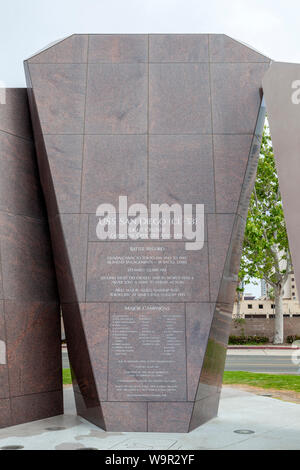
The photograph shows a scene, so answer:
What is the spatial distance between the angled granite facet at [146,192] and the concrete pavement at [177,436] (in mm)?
322

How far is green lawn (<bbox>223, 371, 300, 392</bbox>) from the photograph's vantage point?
15.2 meters

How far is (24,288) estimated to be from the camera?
9523mm

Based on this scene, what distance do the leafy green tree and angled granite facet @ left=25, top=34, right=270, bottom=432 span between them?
61.8 ft

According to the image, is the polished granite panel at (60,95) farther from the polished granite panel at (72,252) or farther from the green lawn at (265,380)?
the green lawn at (265,380)

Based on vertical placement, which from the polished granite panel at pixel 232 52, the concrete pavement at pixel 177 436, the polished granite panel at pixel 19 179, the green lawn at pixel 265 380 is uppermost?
the polished granite panel at pixel 232 52

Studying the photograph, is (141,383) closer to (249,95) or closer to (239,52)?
(249,95)

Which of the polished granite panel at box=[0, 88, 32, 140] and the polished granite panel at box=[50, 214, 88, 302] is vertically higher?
the polished granite panel at box=[0, 88, 32, 140]

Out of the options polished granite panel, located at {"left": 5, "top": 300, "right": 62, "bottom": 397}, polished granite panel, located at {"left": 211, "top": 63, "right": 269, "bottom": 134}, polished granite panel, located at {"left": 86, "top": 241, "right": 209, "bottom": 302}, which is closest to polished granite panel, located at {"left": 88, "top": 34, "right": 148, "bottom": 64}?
polished granite panel, located at {"left": 211, "top": 63, "right": 269, "bottom": 134}

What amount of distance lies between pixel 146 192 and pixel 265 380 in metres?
10.2

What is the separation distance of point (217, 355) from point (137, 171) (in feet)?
12.9

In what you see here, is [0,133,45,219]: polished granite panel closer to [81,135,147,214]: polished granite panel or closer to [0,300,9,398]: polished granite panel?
[81,135,147,214]: polished granite panel

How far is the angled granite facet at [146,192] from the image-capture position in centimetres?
859

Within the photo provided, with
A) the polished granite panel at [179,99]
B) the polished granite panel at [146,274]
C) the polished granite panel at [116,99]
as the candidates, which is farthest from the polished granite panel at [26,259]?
the polished granite panel at [179,99]

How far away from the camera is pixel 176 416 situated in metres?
8.36
